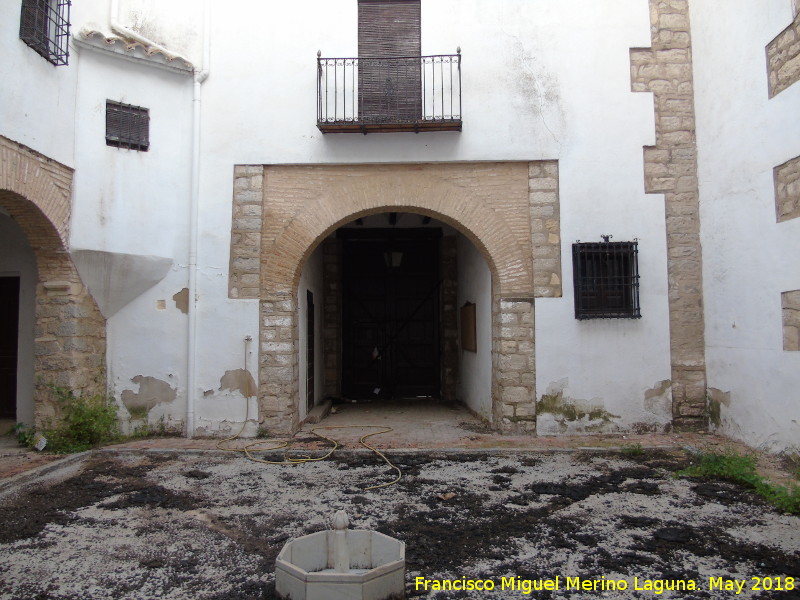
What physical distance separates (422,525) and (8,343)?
6.41 meters

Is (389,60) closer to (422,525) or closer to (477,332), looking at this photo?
(477,332)

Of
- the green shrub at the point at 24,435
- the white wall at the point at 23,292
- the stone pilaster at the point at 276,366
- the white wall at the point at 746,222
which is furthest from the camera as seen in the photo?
the white wall at the point at 23,292

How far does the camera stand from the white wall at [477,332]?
7.50 meters

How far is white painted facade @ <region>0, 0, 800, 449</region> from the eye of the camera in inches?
249

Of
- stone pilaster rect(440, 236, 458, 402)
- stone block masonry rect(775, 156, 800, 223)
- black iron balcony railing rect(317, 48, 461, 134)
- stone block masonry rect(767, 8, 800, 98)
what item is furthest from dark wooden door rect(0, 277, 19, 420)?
stone block masonry rect(767, 8, 800, 98)

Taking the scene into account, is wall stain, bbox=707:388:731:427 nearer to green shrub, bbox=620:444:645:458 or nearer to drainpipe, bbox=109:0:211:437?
green shrub, bbox=620:444:645:458

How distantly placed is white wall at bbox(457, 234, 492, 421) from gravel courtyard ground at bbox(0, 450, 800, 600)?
6.31ft

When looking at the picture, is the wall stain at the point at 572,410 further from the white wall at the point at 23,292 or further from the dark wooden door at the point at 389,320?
the white wall at the point at 23,292

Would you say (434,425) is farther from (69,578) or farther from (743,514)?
(69,578)

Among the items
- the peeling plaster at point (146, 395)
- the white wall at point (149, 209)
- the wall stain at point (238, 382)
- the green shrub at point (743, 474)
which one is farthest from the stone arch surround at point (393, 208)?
the green shrub at point (743, 474)

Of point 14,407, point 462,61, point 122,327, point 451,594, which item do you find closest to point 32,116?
point 122,327

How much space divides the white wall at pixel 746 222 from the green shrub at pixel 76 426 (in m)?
6.96

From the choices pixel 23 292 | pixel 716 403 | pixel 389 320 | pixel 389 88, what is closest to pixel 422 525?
pixel 716 403

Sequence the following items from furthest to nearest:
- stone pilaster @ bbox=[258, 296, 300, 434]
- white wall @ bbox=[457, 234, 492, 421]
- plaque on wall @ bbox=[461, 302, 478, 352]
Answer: plaque on wall @ bbox=[461, 302, 478, 352] → white wall @ bbox=[457, 234, 492, 421] → stone pilaster @ bbox=[258, 296, 300, 434]
